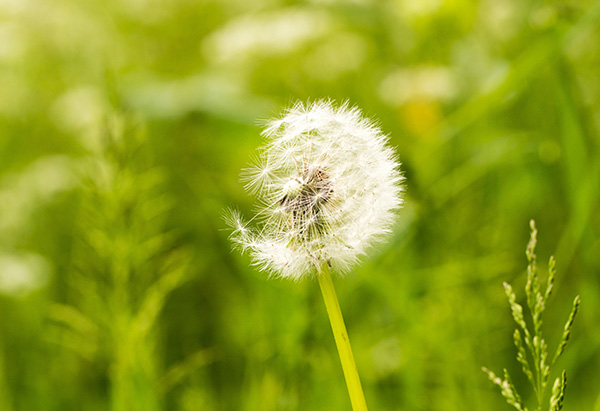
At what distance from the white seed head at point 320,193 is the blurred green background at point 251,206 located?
0.73 feet

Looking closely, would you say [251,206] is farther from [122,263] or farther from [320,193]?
[320,193]

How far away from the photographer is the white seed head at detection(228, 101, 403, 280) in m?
0.88

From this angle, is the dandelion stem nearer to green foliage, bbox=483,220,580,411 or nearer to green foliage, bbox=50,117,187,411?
green foliage, bbox=483,220,580,411

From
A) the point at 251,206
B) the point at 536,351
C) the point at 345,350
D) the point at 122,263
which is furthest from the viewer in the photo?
the point at 251,206

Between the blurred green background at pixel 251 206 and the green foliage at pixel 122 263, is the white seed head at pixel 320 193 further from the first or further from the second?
the green foliage at pixel 122 263

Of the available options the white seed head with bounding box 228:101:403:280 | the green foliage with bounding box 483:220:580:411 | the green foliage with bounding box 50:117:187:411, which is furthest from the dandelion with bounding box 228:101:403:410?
the green foliage with bounding box 50:117:187:411

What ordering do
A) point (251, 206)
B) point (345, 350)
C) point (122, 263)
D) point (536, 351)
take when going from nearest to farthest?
point (345, 350), point (536, 351), point (122, 263), point (251, 206)

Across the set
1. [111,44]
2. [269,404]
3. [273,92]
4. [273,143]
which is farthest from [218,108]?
[111,44]

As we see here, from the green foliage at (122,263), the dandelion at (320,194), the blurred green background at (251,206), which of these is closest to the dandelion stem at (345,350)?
the dandelion at (320,194)

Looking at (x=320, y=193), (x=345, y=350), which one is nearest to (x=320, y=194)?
(x=320, y=193)

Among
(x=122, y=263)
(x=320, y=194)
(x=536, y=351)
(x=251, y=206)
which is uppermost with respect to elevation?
(x=251, y=206)

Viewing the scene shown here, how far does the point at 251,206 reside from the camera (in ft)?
12.9

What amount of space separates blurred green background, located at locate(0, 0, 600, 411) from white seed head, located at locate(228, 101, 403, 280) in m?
0.22

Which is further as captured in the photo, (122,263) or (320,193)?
(122,263)
